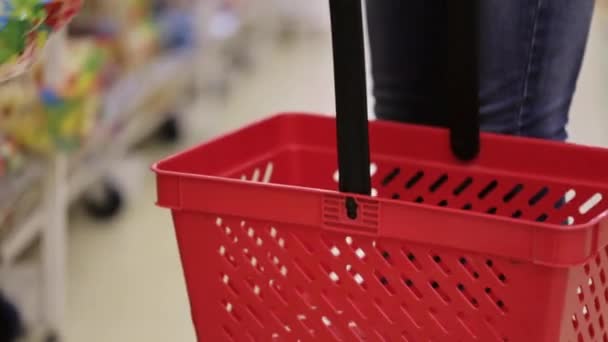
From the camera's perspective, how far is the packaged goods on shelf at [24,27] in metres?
0.81

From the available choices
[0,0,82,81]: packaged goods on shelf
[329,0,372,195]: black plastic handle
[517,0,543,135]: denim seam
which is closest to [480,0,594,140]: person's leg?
[517,0,543,135]: denim seam

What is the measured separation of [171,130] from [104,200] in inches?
21.4

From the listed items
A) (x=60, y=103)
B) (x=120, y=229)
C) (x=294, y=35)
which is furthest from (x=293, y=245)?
(x=294, y=35)

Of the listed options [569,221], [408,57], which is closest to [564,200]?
[569,221]

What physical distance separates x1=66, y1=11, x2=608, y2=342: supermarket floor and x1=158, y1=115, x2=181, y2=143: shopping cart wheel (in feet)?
0.12

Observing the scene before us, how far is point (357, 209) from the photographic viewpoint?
0.75 meters

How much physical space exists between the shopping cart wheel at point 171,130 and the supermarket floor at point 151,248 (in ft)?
0.12

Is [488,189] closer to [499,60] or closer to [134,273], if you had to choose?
[499,60]

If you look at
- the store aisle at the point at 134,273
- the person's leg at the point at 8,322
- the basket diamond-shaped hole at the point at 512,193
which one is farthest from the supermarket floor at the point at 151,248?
the basket diamond-shaped hole at the point at 512,193

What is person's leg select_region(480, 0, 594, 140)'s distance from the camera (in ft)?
2.89

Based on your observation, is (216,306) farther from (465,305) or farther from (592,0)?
(592,0)

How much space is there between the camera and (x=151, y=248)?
76.1 inches

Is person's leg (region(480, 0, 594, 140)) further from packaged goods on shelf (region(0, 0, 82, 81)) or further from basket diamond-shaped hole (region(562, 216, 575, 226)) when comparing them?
packaged goods on shelf (region(0, 0, 82, 81))

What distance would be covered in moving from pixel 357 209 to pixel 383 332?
123 millimetres
